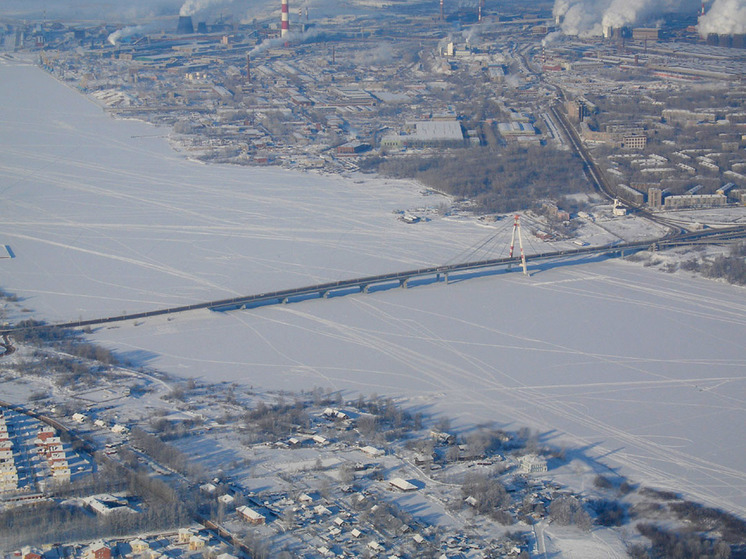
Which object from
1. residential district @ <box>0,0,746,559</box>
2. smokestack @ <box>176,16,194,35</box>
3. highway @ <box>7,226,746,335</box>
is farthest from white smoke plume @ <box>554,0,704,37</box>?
highway @ <box>7,226,746,335</box>

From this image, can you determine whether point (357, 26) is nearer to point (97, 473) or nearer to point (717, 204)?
point (717, 204)

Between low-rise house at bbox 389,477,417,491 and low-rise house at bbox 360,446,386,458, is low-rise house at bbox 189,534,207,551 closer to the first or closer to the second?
low-rise house at bbox 389,477,417,491

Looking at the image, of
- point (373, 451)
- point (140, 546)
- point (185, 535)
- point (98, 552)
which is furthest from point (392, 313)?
point (98, 552)

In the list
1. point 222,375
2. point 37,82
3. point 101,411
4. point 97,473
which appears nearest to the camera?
point 97,473

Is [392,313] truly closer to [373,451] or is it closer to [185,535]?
[373,451]

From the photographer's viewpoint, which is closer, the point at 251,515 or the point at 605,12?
the point at 251,515

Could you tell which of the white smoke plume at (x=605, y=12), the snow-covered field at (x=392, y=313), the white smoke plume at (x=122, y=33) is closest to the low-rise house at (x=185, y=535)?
the snow-covered field at (x=392, y=313)

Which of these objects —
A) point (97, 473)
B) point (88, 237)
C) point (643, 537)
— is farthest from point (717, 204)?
point (97, 473)
